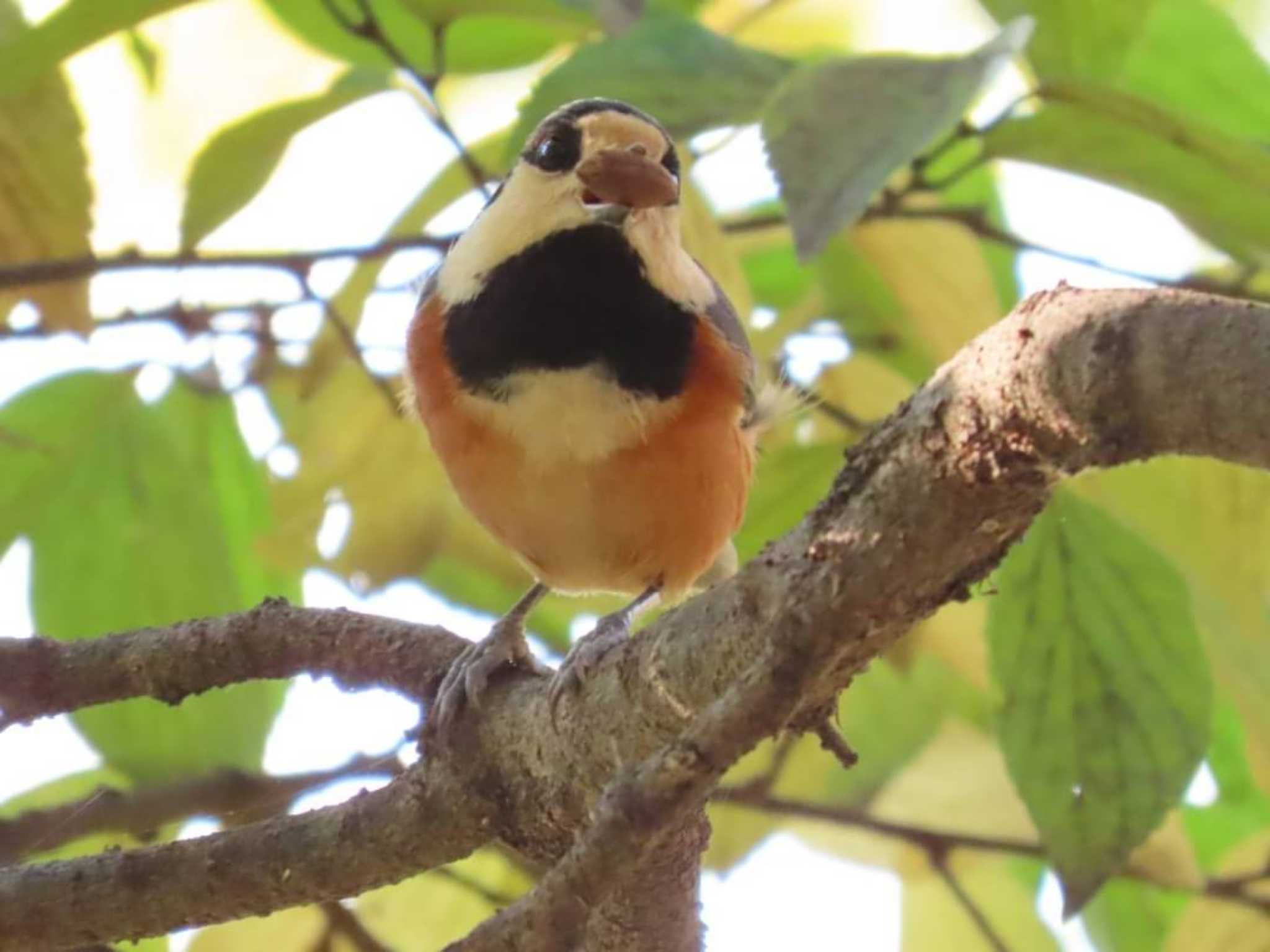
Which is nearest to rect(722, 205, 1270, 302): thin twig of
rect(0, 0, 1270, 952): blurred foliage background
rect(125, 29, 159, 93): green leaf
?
rect(0, 0, 1270, 952): blurred foliage background

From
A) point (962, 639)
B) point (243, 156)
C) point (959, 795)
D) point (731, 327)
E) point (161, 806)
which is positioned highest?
point (243, 156)

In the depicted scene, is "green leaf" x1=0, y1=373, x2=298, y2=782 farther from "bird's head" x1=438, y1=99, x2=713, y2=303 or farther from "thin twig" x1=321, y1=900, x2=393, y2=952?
"bird's head" x1=438, y1=99, x2=713, y2=303

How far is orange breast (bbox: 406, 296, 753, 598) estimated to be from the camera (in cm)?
199

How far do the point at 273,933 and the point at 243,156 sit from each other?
1113mm

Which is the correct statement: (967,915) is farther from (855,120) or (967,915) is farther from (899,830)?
(855,120)

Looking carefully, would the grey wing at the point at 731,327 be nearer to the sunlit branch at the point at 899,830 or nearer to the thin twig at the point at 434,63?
the thin twig at the point at 434,63

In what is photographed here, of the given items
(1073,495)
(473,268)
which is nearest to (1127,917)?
(1073,495)

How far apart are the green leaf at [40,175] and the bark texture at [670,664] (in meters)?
0.78

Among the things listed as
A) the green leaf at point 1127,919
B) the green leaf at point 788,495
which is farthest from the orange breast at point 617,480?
the green leaf at point 1127,919

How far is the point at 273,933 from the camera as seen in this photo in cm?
226

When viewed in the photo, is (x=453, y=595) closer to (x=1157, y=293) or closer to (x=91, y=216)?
(x=91, y=216)

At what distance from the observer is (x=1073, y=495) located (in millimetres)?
1949

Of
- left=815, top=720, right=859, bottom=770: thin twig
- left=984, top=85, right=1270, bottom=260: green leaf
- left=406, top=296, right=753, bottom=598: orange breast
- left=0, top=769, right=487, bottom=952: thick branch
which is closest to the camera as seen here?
left=815, top=720, right=859, bottom=770: thin twig

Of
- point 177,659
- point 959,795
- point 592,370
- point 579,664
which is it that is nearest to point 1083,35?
point 592,370
